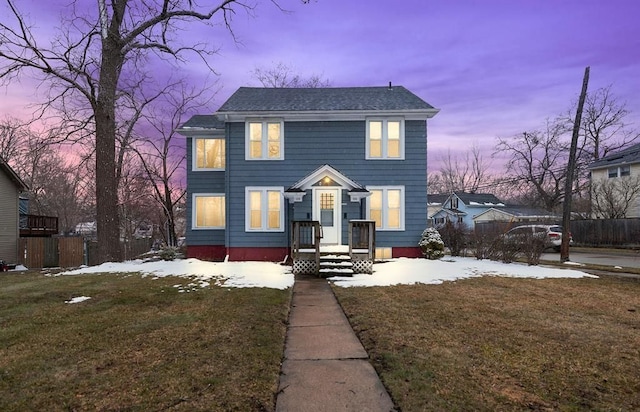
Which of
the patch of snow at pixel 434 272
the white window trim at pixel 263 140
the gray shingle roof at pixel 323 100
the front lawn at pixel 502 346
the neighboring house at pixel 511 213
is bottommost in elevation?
the patch of snow at pixel 434 272

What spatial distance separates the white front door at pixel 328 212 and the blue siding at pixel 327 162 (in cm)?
116

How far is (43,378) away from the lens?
140 inches

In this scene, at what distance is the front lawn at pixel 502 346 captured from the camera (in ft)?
10.6

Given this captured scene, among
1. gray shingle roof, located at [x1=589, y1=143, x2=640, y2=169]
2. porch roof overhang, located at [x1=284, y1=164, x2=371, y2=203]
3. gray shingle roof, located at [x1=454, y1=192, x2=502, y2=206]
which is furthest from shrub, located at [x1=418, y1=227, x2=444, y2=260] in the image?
gray shingle roof, located at [x1=454, y1=192, x2=502, y2=206]

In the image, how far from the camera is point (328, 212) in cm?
1381

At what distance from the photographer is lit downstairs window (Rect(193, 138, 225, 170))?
15383mm

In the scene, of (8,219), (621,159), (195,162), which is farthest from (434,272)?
(621,159)

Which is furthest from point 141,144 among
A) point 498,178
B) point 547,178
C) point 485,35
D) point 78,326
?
point 498,178

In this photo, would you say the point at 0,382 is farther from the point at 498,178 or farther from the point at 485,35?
the point at 498,178

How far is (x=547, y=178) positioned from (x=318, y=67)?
28831 millimetres

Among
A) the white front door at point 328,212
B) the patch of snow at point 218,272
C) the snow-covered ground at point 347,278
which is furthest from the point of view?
the white front door at point 328,212

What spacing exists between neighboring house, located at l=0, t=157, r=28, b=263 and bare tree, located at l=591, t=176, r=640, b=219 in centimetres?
3971

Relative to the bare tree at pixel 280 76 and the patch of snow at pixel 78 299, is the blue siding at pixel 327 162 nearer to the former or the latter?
the patch of snow at pixel 78 299

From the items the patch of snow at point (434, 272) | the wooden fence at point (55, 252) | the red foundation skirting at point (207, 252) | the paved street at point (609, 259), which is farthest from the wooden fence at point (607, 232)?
the wooden fence at point (55, 252)
